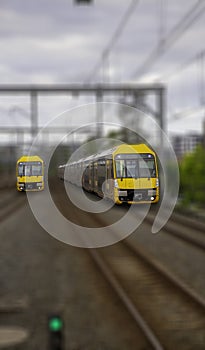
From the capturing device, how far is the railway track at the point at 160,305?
95.1ft

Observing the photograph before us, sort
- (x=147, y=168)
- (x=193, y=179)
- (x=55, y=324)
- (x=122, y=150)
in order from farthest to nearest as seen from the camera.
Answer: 1. (x=55, y=324)
2. (x=193, y=179)
3. (x=122, y=150)
4. (x=147, y=168)

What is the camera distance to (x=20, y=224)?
4.86m

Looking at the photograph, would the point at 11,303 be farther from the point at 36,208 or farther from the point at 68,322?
the point at 36,208

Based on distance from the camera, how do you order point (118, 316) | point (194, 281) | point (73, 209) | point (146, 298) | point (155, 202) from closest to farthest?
point (155, 202) → point (73, 209) → point (118, 316) → point (146, 298) → point (194, 281)

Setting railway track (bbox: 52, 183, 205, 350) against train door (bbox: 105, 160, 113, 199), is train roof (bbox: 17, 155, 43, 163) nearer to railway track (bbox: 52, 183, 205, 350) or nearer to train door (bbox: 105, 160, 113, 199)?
train door (bbox: 105, 160, 113, 199)

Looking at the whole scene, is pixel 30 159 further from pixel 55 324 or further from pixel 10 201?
pixel 55 324

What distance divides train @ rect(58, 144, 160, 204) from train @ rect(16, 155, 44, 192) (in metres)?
0.11

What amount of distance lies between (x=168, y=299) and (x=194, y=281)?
24.0 feet

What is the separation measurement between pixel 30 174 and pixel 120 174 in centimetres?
47

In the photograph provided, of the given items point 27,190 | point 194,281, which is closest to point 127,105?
point 27,190

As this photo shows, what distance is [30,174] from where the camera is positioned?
3.20 m

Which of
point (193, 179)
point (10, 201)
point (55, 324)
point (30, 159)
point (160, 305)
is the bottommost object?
point (160, 305)

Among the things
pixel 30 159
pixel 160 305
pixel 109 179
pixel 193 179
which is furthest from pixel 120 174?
pixel 160 305

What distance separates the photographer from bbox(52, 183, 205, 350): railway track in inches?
1141
